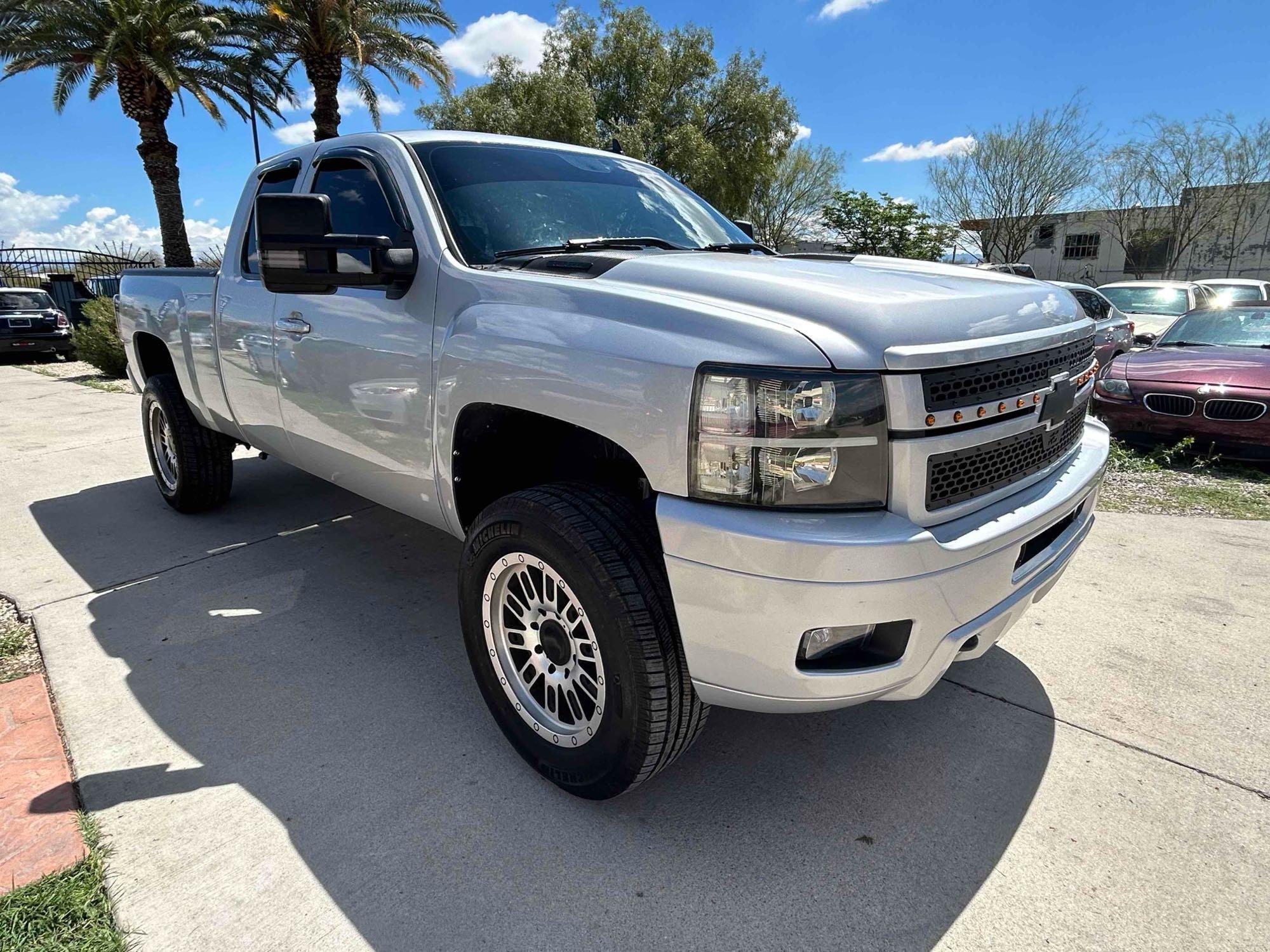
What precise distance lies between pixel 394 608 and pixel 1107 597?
3427mm

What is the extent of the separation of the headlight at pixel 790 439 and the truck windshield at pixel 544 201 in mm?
1254

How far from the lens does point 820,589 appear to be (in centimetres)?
177

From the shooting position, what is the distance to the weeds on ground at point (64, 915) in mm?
1866

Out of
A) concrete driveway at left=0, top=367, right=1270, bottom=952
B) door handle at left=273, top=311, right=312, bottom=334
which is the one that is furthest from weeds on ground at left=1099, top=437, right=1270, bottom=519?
door handle at left=273, top=311, right=312, bottom=334

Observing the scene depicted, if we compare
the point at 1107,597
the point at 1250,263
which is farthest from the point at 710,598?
the point at 1250,263

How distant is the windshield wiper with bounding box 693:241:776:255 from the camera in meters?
3.13

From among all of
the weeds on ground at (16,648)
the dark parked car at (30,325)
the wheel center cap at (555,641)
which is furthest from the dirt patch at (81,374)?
the wheel center cap at (555,641)

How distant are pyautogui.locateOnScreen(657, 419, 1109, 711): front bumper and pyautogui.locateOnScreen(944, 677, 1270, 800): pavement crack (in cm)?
99

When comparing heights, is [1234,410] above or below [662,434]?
below

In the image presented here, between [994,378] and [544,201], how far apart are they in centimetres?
180

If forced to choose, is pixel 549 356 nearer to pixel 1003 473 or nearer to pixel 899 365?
pixel 899 365

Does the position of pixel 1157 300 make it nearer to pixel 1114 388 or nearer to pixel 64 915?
pixel 1114 388

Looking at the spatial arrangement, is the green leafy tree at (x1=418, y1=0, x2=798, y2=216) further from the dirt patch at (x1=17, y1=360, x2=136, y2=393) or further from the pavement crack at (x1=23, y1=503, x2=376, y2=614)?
the pavement crack at (x1=23, y1=503, x2=376, y2=614)

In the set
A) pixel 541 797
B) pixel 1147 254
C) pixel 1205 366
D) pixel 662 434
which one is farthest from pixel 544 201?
pixel 1147 254
